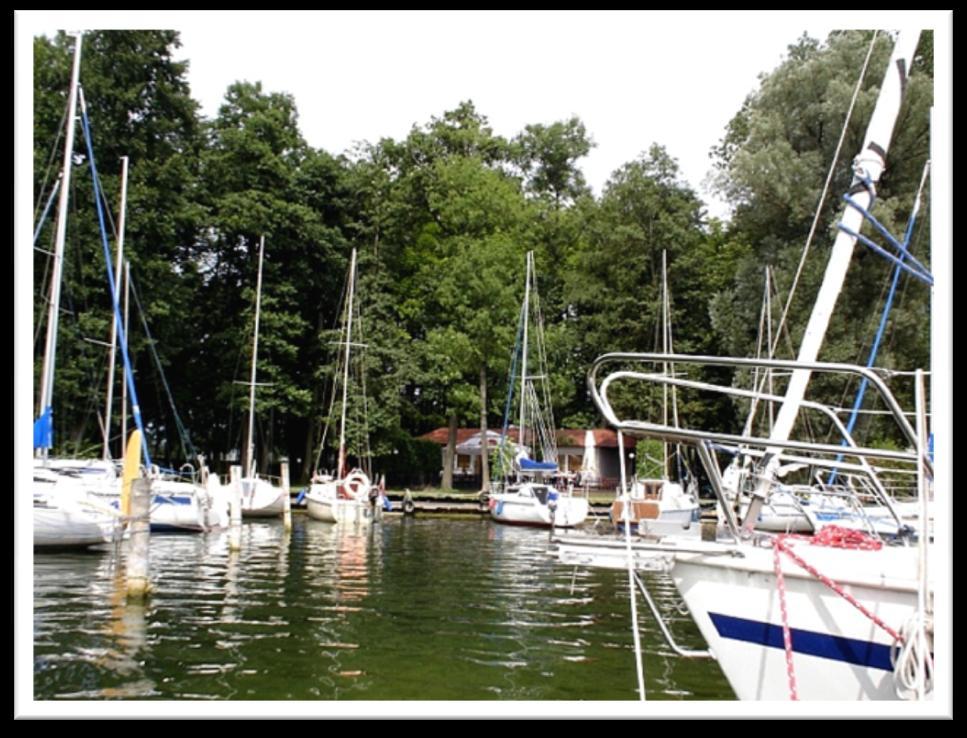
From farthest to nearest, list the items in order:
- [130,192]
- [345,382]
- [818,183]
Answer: [345,382]
[130,192]
[818,183]

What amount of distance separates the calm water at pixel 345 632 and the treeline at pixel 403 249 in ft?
50.5

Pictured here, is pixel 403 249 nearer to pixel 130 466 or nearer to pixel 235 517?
pixel 235 517

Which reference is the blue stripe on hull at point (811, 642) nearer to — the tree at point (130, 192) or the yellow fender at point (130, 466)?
the yellow fender at point (130, 466)

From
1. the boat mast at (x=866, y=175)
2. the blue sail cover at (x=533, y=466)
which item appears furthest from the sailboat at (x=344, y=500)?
the boat mast at (x=866, y=175)

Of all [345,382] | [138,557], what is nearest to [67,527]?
[138,557]

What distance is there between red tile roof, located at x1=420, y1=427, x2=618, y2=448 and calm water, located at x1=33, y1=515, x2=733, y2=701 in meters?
25.5

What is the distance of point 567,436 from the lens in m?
44.9

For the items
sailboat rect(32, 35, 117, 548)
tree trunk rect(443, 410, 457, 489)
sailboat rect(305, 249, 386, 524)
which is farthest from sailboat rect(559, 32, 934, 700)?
tree trunk rect(443, 410, 457, 489)

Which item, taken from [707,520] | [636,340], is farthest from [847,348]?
[636,340]

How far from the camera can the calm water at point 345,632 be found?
27.0 ft

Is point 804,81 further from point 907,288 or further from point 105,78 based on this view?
point 105,78

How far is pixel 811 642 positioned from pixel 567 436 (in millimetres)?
39805

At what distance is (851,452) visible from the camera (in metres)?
5.21

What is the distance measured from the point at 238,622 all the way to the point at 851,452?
7.77 meters
